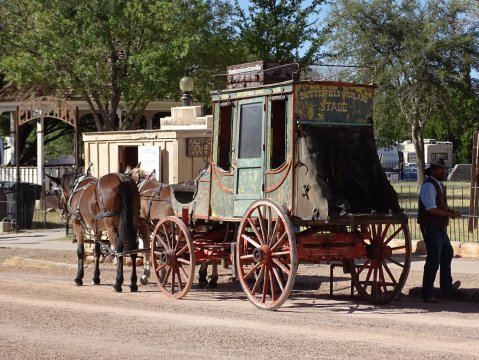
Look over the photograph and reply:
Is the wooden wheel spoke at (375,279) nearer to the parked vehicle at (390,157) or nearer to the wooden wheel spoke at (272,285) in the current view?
the wooden wheel spoke at (272,285)

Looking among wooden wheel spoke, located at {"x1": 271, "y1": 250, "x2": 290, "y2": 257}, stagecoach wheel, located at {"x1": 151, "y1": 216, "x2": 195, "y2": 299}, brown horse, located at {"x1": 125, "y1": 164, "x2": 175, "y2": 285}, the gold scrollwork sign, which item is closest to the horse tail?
stagecoach wheel, located at {"x1": 151, "y1": 216, "x2": 195, "y2": 299}

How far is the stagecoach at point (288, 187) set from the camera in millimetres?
12297

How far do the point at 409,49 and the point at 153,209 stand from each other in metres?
31.3

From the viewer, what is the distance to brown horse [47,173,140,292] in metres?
15.1

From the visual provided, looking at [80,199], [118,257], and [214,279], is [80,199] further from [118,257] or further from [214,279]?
[214,279]

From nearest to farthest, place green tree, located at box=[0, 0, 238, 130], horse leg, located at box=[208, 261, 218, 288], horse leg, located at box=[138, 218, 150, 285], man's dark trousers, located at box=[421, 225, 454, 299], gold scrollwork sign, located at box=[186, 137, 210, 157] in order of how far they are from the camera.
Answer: man's dark trousers, located at box=[421, 225, 454, 299] → horse leg, located at box=[208, 261, 218, 288] → horse leg, located at box=[138, 218, 150, 285] → gold scrollwork sign, located at box=[186, 137, 210, 157] → green tree, located at box=[0, 0, 238, 130]

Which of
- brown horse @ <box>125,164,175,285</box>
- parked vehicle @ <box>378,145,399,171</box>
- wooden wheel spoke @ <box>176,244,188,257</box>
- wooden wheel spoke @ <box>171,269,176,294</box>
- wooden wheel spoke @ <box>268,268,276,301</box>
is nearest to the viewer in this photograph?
wooden wheel spoke @ <box>268,268,276,301</box>

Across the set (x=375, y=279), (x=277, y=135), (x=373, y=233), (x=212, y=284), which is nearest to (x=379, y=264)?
(x=375, y=279)

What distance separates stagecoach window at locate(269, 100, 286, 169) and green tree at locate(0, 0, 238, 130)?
16178 mm

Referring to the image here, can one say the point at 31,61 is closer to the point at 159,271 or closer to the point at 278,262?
the point at 159,271

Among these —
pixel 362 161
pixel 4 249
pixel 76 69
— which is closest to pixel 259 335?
pixel 362 161

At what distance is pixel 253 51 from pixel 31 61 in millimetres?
6708

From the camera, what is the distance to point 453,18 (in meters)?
44.6

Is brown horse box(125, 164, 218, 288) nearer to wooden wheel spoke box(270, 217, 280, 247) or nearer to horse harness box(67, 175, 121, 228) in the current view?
horse harness box(67, 175, 121, 228)
